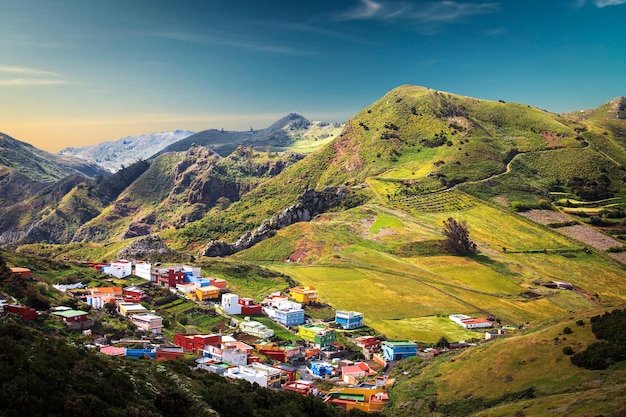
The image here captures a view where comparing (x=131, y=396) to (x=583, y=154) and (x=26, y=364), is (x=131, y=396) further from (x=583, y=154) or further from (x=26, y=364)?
(x=583, y=154)

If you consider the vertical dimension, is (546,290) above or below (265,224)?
below

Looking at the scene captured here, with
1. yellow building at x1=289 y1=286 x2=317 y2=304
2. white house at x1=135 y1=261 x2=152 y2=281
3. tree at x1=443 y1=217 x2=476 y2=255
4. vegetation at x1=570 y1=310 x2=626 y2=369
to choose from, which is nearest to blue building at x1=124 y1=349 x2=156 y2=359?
yellow building at x1=289 y1=286 x2=317 y2=304

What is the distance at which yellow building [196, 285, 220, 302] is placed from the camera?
95188 millimetres

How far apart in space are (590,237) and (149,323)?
124 meters

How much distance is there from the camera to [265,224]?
6043 inches

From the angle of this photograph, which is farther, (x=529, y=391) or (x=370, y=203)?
(x=370, y=203)

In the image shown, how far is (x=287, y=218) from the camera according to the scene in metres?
157

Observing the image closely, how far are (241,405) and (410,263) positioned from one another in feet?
298

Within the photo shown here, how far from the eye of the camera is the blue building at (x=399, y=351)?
253ft

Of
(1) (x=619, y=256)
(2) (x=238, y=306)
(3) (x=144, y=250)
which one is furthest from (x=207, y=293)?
(1) (x=619, y=256)

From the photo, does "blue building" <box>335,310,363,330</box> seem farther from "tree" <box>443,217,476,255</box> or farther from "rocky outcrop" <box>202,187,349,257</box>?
"rocky outcrop" <box>202,187,349,257</box>

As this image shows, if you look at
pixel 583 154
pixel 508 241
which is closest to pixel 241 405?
pixel 508 241

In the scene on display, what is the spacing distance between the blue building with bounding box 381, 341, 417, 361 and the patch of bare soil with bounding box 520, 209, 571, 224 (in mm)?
96596

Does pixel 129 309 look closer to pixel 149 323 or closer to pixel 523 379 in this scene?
pixel 149 323
